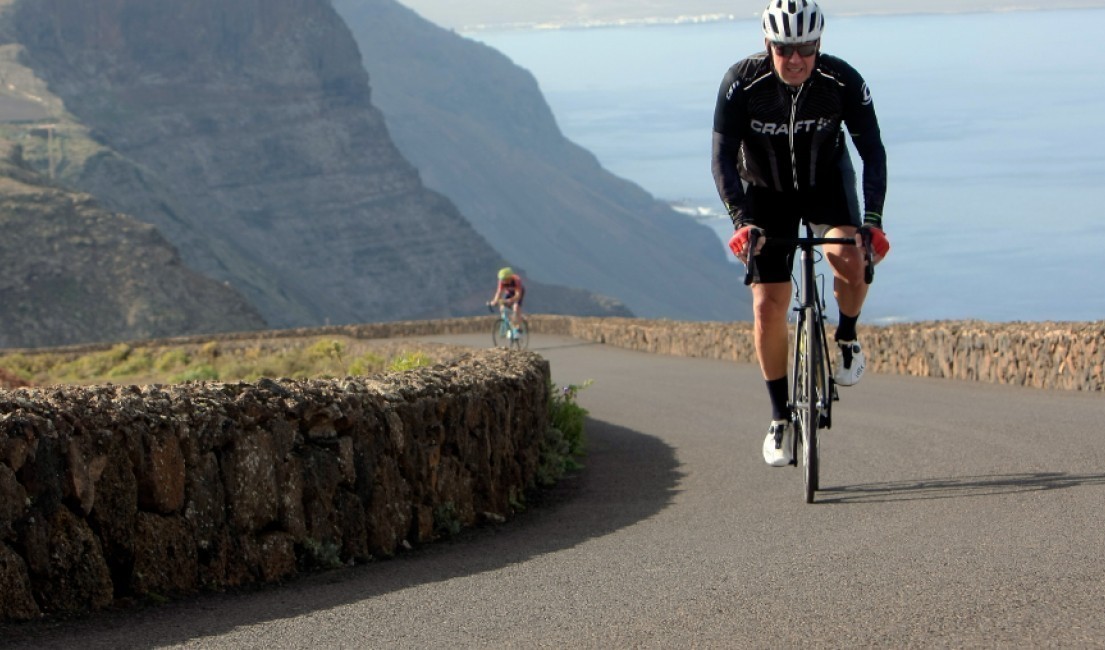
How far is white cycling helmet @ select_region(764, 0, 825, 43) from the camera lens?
808cm

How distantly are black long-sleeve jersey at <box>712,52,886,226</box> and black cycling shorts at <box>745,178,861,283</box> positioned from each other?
0.10m

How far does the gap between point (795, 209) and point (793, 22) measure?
106 centimetres

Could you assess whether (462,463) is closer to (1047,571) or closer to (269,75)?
(1047,571)

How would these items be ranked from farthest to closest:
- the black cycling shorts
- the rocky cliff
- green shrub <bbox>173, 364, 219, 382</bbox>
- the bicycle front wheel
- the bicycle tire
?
the rocky cliff, the bicycle tire, green shrub <bbox>173, 364, 219, 382</bbox>, the bicycle front wheel, the black cycling shorts

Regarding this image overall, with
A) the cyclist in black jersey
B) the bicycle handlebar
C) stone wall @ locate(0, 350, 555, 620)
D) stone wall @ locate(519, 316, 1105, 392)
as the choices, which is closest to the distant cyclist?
stone wall @ locate(519, 316, 1105, 392)

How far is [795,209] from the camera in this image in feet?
28.6

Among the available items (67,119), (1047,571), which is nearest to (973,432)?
(1047,571)

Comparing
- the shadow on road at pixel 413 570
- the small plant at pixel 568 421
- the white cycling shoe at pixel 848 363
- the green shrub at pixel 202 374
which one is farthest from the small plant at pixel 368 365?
the white cycling shoe at pixel 848 363

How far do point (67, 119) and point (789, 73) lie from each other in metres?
161

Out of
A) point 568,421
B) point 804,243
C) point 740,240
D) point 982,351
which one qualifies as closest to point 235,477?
point 740,240

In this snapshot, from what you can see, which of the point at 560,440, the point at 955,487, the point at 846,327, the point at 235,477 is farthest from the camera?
the point at 560,440

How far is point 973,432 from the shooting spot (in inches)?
492

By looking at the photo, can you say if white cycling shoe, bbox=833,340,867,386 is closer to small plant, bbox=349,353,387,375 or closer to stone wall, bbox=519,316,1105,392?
stone wall, bbox=519,316,1105,392

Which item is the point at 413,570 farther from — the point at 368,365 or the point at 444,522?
the point at 368,365
